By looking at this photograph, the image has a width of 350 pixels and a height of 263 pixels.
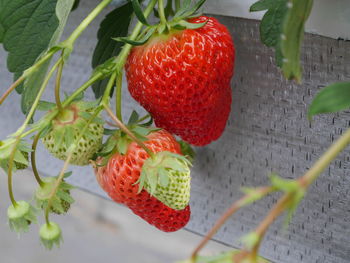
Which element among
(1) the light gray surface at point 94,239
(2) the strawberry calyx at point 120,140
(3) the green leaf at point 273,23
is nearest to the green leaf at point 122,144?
(2) the strawberry calyx at point 120,140

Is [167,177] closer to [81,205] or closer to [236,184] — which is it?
[236,184]

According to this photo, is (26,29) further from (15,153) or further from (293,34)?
(293,34)

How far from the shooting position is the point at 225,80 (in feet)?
1.50

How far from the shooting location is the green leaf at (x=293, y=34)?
27cm

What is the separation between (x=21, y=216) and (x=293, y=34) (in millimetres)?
199

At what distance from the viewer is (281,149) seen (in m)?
0.54

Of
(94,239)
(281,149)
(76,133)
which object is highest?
(76,133)

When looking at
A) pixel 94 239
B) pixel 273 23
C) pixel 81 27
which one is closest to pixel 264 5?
pixel 273 23

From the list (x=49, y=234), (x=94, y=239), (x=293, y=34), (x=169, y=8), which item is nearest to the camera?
(x=293, y=34)

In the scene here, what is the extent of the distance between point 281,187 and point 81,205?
1.19 meters

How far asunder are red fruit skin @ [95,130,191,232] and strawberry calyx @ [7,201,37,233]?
68 millimetres

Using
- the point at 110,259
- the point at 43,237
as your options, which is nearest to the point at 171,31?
the point at 43,237

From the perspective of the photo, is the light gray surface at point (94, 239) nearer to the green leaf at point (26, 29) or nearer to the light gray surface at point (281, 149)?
the light gray surface at point (281, 149)

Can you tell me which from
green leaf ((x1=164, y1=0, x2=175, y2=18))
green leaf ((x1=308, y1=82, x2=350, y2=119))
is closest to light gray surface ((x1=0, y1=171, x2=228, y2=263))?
green leaf ((x1=164, y1=0, x2=175, y2=18))
